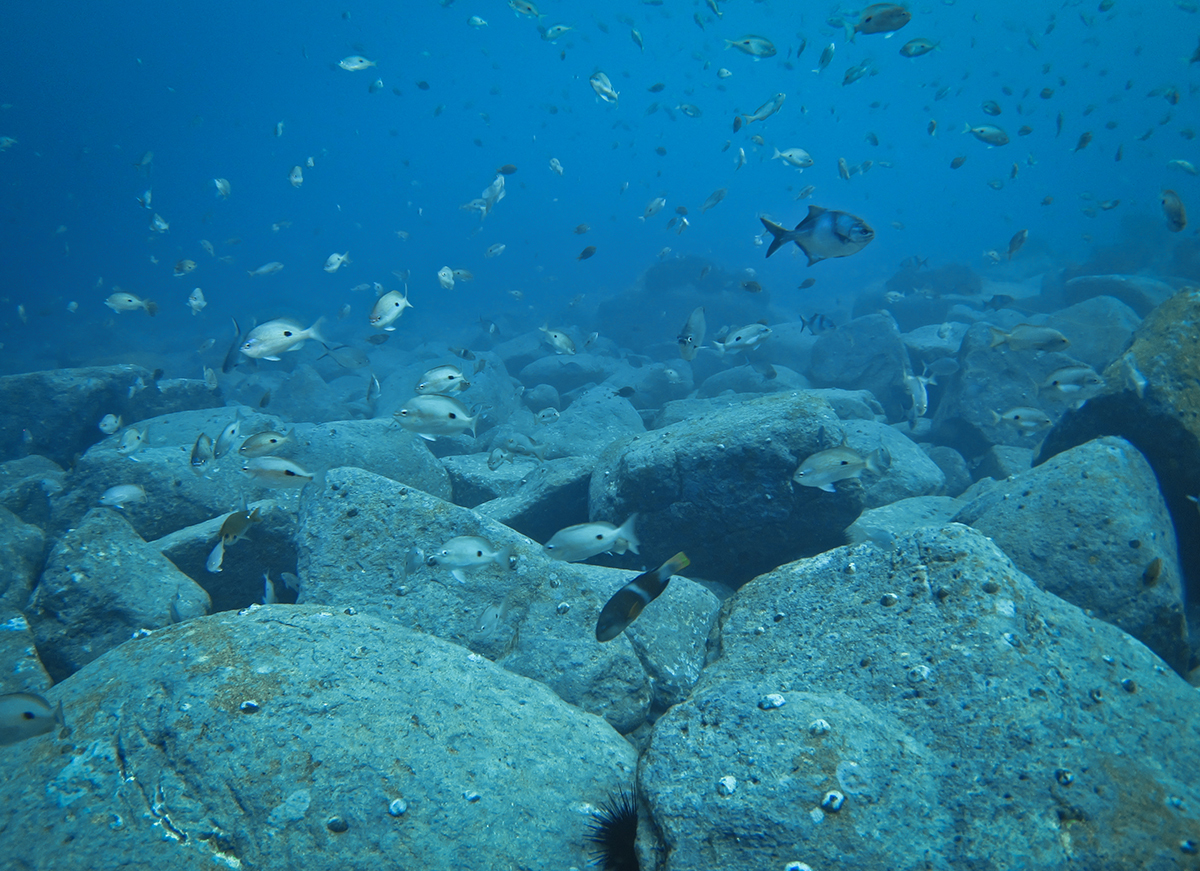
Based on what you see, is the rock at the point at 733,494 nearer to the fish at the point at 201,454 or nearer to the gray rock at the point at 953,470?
the fish at the point at 201,454

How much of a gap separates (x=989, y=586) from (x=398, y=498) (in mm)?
4189

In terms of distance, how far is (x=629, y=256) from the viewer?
88.8 m

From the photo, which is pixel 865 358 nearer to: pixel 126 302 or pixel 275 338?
pixel 275 338

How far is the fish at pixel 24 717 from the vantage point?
242cm

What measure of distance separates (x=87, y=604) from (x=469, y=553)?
310cm

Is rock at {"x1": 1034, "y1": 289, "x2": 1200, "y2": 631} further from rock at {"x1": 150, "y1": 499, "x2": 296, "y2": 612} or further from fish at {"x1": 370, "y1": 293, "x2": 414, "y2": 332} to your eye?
rock at {"x1": 150, "y1": 499, "x2": 296, "y2": 612}

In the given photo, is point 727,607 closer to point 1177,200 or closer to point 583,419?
point 583,419

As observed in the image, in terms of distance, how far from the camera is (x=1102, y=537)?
3.75 m

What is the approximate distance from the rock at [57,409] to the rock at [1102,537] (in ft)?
45.1

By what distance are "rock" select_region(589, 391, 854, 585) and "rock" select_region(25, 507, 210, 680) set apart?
3860 mm

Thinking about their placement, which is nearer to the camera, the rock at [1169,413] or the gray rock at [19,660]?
the gray rock at [19,660]

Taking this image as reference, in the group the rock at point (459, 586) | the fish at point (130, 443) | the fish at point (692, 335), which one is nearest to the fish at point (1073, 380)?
the fish at point (692, 335)

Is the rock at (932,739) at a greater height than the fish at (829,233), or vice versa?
the fish at (829,233)

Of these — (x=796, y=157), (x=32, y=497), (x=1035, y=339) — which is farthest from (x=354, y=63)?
(x=1035, y=339)
